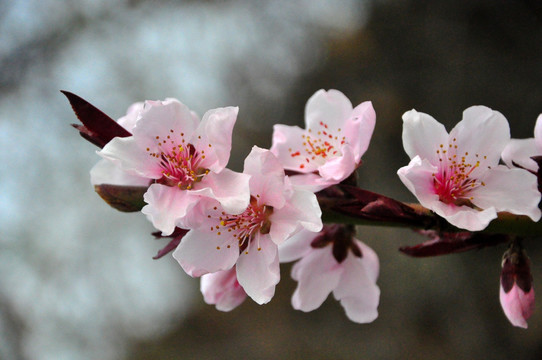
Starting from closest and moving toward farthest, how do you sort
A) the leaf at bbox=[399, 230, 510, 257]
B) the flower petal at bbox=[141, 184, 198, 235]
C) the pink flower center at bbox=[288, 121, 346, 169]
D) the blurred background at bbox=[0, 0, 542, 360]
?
the flower petal at bbox=[141, 184, 198, 235] < the leaf at bbox=[399, 230, 510, 257] < the pink flower center at bbox=[288, 121, 346, 169] < the blurred background at bbox=[0, 0, 542, 360]

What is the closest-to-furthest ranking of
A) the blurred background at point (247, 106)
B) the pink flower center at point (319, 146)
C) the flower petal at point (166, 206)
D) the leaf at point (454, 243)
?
the flower petal at point (166, 206) < the leaf at point (454, 243) < the pink flower center at point (319, 146) < the blurred background at point (247, 106)

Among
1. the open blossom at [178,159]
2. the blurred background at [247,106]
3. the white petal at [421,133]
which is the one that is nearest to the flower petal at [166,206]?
the open blossom at [178,159]

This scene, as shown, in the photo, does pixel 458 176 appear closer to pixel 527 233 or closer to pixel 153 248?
pixel 527 233

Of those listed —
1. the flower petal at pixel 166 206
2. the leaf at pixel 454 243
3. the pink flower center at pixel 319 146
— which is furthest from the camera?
the pink flower center at pixel 319 146

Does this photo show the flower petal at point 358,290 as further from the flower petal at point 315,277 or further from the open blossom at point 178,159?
the open blossom at point 178,159

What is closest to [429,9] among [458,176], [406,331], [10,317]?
[406,331]

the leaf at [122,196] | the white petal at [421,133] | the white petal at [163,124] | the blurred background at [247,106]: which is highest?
the white petal at [163,124]

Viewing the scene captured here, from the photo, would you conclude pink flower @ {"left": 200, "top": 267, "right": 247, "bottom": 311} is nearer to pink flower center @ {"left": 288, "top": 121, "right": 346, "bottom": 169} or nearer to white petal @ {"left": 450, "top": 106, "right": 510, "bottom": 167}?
pink flower center @ {"left": 288, "top": 121, "right": 346, "bottom": 169}

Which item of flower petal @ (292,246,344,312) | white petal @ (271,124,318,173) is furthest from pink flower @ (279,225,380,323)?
white petal @ (271,124,318,173)
